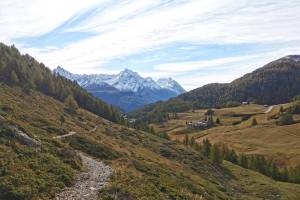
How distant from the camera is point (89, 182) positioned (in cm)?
3878

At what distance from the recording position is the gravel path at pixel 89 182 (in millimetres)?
33500

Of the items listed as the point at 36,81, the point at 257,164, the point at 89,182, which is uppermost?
the point at 36,81

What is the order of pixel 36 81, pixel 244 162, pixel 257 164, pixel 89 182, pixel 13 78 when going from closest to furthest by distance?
pixel 89 182
pixel 13 78
pixel 257 164
pixel 244 162
pixel 36 81

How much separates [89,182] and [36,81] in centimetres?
11195

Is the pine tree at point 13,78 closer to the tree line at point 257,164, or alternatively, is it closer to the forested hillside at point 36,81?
the forested hillside at point 36,81

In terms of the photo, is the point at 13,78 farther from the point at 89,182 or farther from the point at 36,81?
the point at 89,182

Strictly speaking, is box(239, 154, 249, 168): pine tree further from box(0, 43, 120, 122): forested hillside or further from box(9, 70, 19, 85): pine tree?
box(9, 70, 19, 85): pine tree

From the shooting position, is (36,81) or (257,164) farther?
(36,81)

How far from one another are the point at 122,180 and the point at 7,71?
101m

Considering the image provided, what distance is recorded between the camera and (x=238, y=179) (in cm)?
9669

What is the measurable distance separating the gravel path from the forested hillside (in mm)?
79231

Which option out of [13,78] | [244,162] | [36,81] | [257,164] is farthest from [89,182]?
[36,81]

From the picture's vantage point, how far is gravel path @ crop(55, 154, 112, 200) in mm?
33500

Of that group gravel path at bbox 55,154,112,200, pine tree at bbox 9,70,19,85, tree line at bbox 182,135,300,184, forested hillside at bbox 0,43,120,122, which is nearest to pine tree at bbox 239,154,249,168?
tree line at bbox 182,135,300,184
